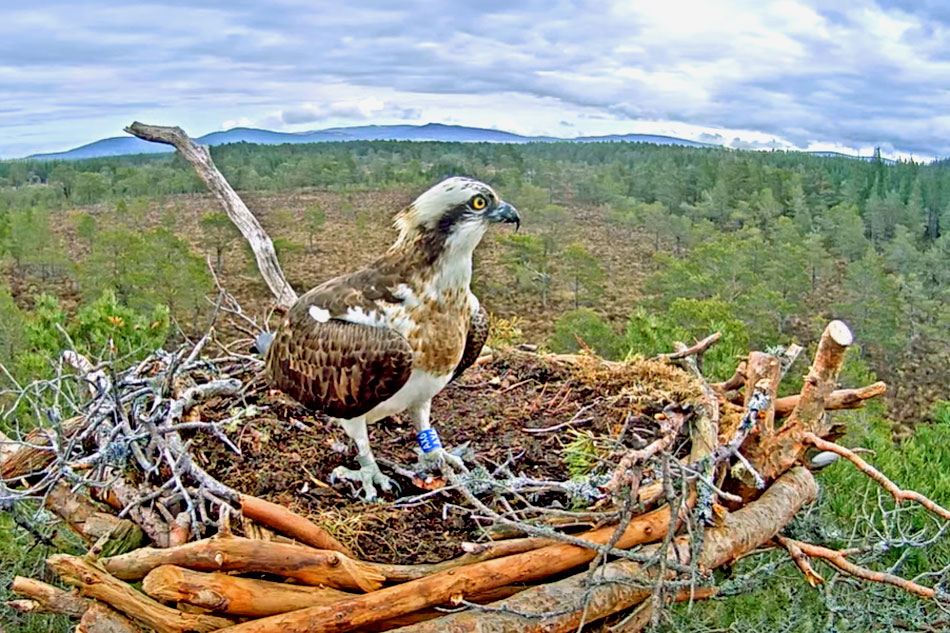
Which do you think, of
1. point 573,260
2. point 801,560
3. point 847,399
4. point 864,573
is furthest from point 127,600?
point 573,260

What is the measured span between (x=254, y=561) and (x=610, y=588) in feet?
3.67

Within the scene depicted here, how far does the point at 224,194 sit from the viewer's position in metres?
4.45

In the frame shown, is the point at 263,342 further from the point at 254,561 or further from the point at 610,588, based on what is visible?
the point at 610,588

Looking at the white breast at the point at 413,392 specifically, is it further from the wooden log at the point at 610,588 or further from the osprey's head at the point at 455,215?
the wooden log at the point at 610,588

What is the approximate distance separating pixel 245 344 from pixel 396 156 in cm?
774

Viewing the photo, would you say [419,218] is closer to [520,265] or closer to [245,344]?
[245,344]

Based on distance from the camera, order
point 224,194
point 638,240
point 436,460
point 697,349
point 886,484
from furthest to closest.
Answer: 1. point 638,240
2. point 224,194
3. point 697,349
4. point 436,460
5. point 886,484

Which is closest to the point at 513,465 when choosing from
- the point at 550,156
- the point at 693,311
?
the point at 693,311

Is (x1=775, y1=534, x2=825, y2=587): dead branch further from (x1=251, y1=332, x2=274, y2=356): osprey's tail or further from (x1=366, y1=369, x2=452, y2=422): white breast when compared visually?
(x1=251, y1=332, x2=274, y2=356): osprey's tail

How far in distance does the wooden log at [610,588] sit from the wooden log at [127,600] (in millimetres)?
582

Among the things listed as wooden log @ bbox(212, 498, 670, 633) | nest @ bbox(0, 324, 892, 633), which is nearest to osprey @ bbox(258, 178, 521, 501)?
nest @ bbox(0, 324, 892, 633)

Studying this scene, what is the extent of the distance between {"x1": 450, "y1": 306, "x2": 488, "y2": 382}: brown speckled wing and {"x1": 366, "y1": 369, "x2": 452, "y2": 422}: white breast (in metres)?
0.17

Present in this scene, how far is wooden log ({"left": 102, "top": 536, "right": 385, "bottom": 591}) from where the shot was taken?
242 centimetres

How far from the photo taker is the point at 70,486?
3047mm
